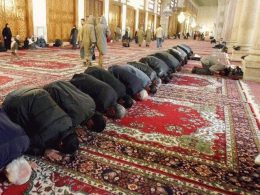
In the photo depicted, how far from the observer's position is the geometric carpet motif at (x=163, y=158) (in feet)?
6.20

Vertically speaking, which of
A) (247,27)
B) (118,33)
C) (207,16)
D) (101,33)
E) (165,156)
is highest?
(207,16)

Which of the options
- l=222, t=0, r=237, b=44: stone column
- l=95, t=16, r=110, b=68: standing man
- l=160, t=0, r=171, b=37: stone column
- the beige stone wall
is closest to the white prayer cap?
l=95, t=16, r=110, b=68: standing man

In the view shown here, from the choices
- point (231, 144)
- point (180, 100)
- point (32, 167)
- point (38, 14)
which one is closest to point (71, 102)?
point (32, 167)

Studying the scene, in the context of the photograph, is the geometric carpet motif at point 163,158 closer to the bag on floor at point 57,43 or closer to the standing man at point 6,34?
the standing man at point 6,34

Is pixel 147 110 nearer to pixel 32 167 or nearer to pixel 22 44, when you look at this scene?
pixel 32 167

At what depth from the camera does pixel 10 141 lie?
172 cm

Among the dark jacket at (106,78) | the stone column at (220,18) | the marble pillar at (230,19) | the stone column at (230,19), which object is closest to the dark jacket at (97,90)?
the dark jacket at (106,78)

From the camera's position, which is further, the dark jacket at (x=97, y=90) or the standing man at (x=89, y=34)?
the standing man at (x=89, y=34)

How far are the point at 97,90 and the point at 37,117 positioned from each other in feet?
2.91

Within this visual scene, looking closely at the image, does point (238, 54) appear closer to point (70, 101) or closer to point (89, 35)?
point (89, 35)

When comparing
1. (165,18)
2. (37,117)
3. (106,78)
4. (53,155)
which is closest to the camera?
(37,117)

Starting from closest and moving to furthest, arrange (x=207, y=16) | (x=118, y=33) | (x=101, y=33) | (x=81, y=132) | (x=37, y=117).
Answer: (x=37, y=117) → (x=81, y=132) → (x=101, y=33) → (x=118, y=33) → (x=207, y=16)

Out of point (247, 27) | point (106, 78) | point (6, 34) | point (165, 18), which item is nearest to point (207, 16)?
point (165, 18)

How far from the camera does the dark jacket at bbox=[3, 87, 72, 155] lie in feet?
6.70
